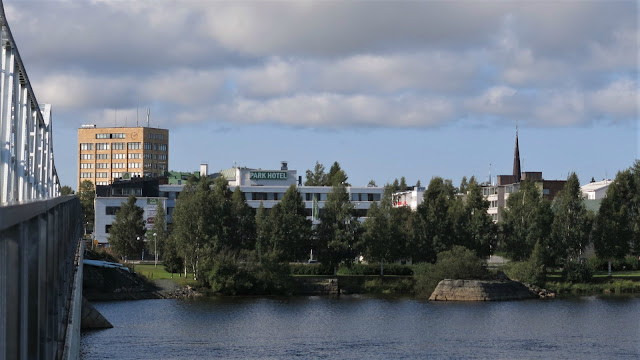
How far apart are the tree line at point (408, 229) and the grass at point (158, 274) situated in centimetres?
141

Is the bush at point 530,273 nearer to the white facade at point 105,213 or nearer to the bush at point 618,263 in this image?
Result: the bush at point 618,263

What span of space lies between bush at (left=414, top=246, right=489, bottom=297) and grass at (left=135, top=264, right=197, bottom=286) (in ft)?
80.2

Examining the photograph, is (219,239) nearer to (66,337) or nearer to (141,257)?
(141,257)

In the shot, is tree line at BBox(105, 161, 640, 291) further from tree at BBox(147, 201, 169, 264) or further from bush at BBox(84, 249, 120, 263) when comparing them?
bush at BBox(84, 249, 120, 263)

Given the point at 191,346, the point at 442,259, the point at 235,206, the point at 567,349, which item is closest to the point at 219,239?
the point at 235,206

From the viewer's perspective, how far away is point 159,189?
137250mm

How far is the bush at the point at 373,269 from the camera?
113000mm

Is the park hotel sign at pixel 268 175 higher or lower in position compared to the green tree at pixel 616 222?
higher

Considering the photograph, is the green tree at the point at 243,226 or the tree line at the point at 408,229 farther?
the green tree at the point at 243,226

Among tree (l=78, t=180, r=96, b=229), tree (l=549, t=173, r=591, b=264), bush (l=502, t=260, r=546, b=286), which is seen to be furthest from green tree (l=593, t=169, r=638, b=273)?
tree (l=78, t=180, r=96, b=229)

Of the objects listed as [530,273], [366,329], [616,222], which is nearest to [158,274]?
[530,273]

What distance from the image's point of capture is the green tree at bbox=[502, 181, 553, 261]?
362 feet

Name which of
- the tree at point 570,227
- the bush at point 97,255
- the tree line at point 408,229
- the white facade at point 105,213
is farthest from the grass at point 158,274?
the tree at point 570,227

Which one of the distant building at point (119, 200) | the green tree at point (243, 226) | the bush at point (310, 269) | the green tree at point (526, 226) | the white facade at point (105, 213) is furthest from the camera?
the white facade at point (105, 213)
